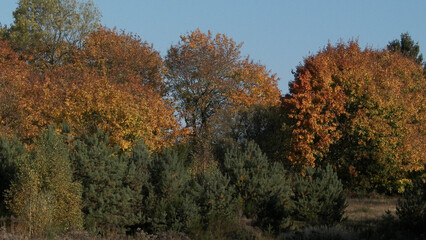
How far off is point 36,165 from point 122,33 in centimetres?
3489

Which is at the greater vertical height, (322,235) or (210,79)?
(210,79)

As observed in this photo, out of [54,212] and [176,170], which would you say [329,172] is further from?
[54,212]

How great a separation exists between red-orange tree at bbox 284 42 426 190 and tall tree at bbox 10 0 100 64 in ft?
84.8

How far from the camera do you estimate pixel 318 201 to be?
21453 mm

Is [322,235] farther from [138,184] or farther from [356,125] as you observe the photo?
[356,125]

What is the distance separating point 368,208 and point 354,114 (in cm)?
879

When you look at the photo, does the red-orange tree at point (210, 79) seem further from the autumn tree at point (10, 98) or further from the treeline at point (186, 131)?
the autumn tree at point (10, 98)

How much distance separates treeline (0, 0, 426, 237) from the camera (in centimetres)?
2008

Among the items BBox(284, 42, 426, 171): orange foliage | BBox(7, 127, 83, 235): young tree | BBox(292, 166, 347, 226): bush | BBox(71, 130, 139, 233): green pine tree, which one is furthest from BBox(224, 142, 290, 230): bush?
BBox(284, 42, 426, 171): orange foliage

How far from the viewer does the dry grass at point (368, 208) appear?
2247 centimetres

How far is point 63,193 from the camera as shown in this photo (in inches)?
713

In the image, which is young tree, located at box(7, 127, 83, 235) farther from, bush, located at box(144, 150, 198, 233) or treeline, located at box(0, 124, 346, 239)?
bush, located at box(144, 150, 198, 233)

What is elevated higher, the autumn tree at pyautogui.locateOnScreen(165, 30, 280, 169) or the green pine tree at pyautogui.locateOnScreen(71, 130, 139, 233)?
the autumn tree at pyautogui.locateOnScreen(165, 30, 280, 169)

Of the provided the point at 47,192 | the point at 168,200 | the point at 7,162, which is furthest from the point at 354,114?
the point at 47,192
